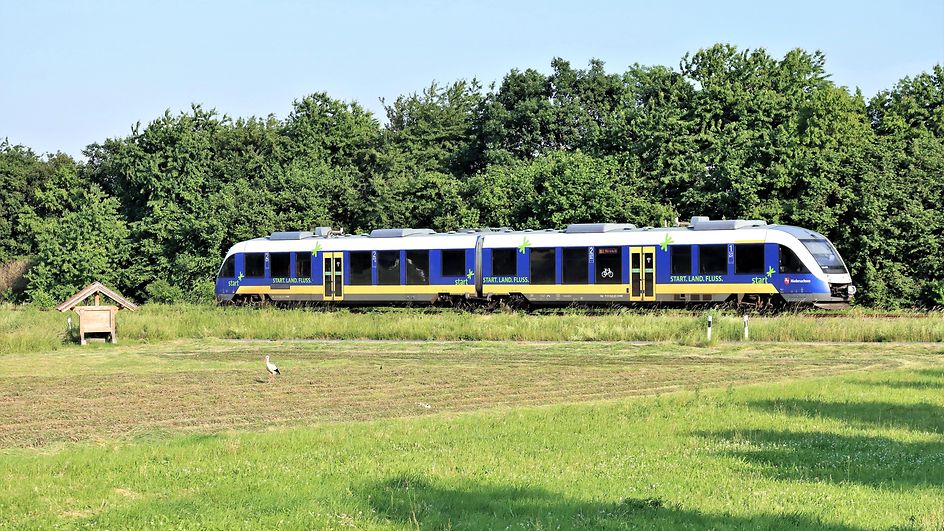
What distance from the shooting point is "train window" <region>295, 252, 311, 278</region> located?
→ 43.0 meters

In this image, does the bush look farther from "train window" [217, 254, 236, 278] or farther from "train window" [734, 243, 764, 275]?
"train window" [734, 243, 764, 275]

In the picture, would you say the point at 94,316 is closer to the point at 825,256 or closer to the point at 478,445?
the point at 478,445

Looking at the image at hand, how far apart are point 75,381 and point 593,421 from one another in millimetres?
10548

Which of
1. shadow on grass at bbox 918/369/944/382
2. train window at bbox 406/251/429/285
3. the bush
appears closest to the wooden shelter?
train window at bbox 406/251/429/285

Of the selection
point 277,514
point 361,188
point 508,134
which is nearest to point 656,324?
point 277,514

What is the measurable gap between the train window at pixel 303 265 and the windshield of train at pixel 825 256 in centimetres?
1884

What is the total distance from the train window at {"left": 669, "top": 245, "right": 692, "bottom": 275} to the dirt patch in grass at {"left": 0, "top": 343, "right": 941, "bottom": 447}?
369 inches

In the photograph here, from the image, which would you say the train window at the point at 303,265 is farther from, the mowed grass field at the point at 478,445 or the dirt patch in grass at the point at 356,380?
the mowed grass field at the point at 478,445

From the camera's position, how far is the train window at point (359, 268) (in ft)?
137

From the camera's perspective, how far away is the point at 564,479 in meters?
10.3

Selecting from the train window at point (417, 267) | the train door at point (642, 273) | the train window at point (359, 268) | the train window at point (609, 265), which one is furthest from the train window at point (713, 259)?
the train window at point (359, 268)

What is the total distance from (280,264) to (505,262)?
997cm

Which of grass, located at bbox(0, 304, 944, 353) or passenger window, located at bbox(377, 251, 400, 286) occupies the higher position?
passenger window, located at bbox(377, 251, 400, 286)

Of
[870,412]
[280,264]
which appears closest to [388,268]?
[280,264]
